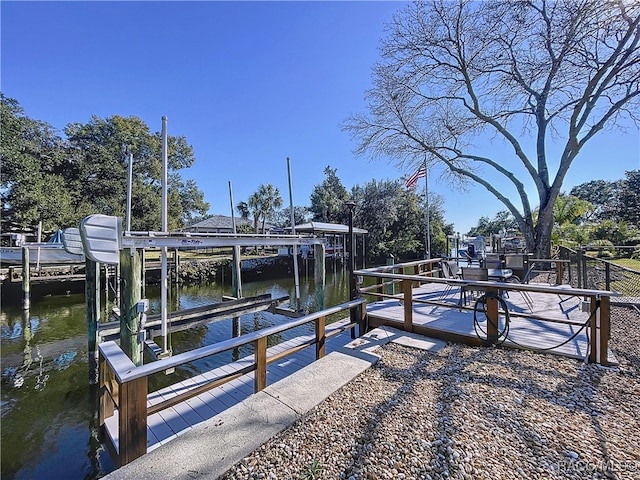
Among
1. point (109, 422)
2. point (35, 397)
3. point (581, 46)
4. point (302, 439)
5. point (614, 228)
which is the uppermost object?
point (581, 46)

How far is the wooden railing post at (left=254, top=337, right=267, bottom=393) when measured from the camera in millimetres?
2869

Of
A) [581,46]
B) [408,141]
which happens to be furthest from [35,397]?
[581,46]

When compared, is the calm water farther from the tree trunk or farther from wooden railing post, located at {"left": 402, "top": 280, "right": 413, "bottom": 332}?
the tree trunk

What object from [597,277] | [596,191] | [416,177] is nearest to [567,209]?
[416,177]

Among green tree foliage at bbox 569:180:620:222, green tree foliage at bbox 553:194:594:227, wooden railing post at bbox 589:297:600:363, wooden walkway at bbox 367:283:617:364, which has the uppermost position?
green tree foliage at bbox 569:180:620:222

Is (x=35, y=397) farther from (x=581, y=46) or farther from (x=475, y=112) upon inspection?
(x=581, y=46)

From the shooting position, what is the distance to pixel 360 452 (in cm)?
193

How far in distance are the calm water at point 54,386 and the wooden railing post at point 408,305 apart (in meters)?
3.84

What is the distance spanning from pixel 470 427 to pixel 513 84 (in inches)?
490

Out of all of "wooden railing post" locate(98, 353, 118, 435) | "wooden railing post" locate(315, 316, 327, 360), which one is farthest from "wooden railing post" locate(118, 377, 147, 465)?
"wooden railing post" locate(315, 316, 327, 360)

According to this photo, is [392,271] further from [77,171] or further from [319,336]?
[77,171]

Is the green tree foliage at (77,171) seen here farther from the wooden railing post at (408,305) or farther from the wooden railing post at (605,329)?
the wooden railing post at (605,329)

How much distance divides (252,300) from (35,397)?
4.19 meters

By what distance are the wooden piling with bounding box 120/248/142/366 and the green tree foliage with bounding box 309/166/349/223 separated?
A: 24.8 meters
